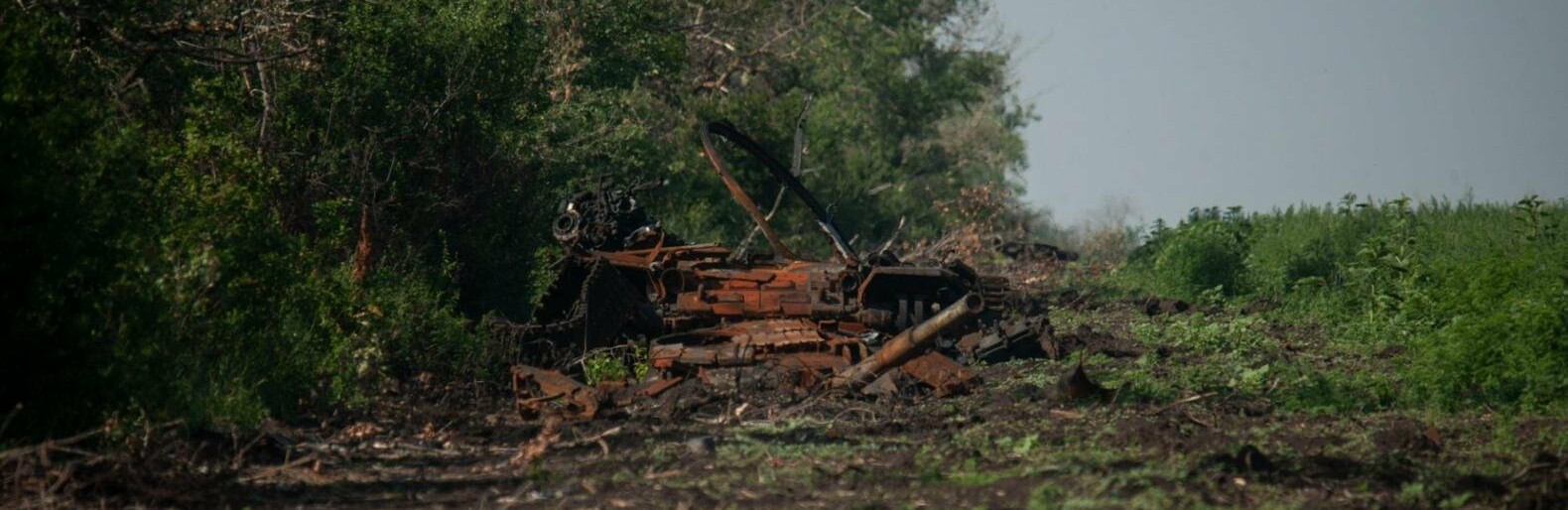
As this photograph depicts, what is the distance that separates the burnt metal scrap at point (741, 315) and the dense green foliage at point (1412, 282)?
134 inches

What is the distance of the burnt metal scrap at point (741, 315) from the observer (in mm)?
14352

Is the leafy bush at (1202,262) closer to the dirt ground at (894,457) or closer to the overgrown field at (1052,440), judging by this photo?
the overgrown field at (1052,440)

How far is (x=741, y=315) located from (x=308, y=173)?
4421 mm

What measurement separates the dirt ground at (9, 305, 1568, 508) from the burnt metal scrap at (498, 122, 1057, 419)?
53 cm

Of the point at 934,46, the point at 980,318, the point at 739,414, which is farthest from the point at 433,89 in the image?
the point at 934,46

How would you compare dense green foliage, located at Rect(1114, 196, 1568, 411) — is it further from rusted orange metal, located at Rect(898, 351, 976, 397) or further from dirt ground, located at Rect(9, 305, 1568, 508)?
rusted orange metal, located at Rect(898, 351, 976, 397)

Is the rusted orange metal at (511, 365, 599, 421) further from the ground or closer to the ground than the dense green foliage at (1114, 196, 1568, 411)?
closer to the ground

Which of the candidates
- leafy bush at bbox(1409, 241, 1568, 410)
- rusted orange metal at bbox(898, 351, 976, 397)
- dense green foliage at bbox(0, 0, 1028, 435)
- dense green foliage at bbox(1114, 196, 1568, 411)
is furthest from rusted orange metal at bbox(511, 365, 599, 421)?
leafy bush at bbox(1409, 241, 1568, 410)

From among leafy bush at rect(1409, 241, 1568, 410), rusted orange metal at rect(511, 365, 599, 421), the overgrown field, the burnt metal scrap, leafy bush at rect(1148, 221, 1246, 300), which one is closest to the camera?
the overgrown field

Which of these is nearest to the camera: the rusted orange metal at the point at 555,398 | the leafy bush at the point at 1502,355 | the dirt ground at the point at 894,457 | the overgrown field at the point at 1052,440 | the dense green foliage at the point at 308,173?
the dirt ground at the point at 894,457

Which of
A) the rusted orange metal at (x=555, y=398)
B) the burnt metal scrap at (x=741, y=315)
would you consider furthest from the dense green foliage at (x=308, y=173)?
the rusted orange metal at (x=555, y=398)

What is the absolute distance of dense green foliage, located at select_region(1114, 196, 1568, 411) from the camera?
12875 mm

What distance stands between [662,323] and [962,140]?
3482 cm

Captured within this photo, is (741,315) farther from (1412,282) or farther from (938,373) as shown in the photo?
(1412,282)
